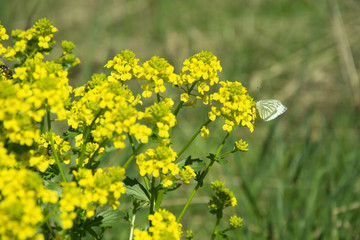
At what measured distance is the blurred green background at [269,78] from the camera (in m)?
3.62

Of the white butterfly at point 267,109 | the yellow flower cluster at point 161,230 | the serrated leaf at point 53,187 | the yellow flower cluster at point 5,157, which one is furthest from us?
the white butterfly at point 267,109

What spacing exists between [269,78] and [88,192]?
17.1ft

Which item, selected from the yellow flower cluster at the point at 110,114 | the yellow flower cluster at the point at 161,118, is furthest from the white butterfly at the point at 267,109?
the yellow flower cluster at the point at 110,114

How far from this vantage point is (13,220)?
1238 millimetres

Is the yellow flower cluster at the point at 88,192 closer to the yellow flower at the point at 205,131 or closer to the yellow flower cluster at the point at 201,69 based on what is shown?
the yellow flower at the point at 205,131

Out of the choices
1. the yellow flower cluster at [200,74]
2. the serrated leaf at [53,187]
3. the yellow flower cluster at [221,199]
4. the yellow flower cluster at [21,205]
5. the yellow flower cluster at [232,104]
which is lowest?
the yellow flower cluster at [21,205]

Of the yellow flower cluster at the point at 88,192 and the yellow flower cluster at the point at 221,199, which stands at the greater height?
the yellow flower cluster at the point at 221,199

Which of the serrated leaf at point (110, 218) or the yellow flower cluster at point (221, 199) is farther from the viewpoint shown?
the yellow flower cluster at point (221, 199)

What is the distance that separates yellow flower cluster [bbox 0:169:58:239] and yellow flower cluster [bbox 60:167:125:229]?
0.06 meters

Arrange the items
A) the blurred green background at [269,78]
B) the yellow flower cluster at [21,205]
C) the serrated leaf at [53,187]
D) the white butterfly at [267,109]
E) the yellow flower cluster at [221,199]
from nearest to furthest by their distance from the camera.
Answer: the yellow flower cluster at [21,205] → the serrated leaf at [53,187] → the yellow flower cluster at [221,199] → the white butterfly at [267,109] → the blurred green background at [269,78]

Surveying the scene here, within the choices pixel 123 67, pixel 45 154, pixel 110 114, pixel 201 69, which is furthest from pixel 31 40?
pixel 201 69

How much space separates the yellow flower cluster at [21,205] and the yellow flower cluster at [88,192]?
0.06m

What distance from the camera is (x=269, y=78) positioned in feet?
20.4

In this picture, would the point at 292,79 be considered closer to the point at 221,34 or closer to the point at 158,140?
the point at 221,34
